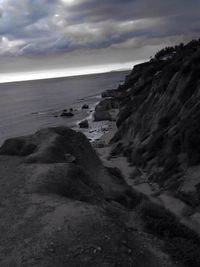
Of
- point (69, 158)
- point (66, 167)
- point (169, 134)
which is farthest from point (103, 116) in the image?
point (66, 167)

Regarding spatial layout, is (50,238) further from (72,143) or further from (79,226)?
(72,143)

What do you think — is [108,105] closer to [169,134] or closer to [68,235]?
[169,134]

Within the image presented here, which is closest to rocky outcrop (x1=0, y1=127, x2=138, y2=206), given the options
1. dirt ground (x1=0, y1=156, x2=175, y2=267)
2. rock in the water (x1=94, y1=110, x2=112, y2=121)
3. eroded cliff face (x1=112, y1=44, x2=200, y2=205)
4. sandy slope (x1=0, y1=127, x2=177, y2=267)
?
sandy slope (x1=0, y1=127, x2=177, y2=267)

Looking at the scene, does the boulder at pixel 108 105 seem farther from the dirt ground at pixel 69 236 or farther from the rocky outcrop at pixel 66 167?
the dirt ground at pixel 69 236

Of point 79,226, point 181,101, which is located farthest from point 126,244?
point 181,101

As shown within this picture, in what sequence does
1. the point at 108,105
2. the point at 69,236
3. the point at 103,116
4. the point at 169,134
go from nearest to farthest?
the point at 69,236 → the point at 169,134 → the point at 103,116 → the point at 108,105

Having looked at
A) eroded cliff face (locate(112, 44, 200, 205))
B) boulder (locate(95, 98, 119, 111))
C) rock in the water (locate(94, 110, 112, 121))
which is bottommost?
rock in the water (locate(94, 110, 112, 121))

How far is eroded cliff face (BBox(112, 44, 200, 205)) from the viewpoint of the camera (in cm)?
2644

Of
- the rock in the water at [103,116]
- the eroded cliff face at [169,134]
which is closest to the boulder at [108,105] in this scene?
the rock in the water at [103,116]

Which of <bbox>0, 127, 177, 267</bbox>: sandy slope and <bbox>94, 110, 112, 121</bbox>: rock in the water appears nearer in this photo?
<bbox>0, 127, 177, 267</bbox>: sandy slope

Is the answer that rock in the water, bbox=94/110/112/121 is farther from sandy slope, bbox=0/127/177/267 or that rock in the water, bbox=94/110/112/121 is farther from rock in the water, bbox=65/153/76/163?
sandy slope, bbox=0/127/177/267

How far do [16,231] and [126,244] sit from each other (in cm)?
401

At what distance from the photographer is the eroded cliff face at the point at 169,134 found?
86.7ft

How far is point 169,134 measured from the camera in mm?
33000
